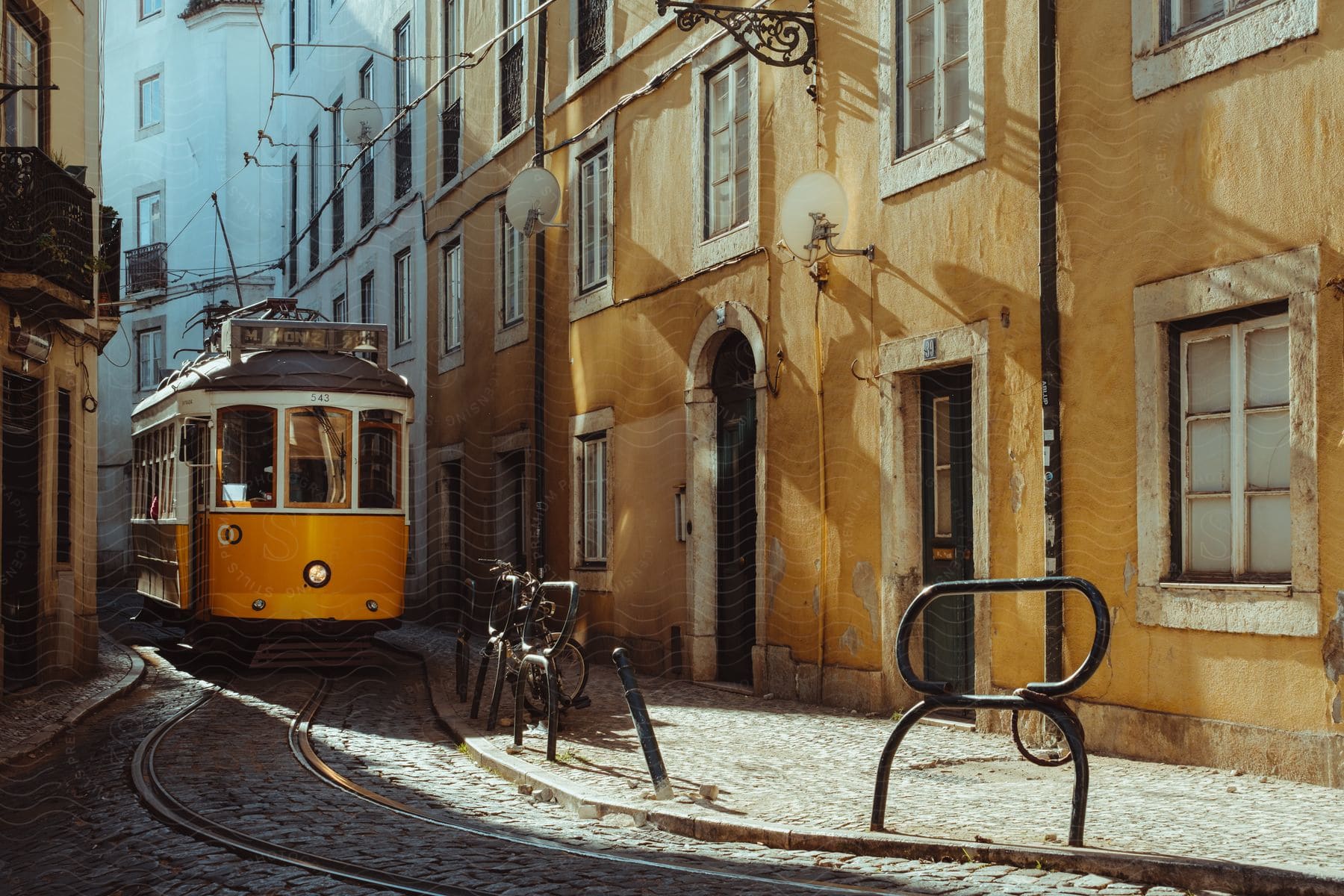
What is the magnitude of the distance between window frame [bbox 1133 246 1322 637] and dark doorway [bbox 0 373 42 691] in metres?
10.1

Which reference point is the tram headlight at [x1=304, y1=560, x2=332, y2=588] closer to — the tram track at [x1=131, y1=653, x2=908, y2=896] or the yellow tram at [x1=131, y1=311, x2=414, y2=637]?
the yellow tram at [x1=131, y1=311, x2=414, y2=637]

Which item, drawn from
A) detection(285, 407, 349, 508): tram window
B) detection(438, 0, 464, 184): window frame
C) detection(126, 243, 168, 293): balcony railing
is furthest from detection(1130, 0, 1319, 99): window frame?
detection(126, 243, 168, 293): balcony railing

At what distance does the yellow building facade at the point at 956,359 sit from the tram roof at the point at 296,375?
2.60 meters

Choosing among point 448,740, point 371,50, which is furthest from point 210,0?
point 448,740

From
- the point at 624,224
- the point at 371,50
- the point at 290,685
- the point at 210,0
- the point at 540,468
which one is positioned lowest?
the point at 290,685

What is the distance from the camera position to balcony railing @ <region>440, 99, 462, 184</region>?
23.0 meters

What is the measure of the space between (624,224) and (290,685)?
5706 mm

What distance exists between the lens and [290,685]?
1441 cm

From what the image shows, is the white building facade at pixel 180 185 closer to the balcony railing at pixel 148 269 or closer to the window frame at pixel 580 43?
the balcony railing at pixel 148 269

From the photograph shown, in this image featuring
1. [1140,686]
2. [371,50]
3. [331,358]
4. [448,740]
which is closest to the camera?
[1140,686]

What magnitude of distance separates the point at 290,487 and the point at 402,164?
12.6 m

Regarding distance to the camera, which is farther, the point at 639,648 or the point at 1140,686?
the point at 639,648

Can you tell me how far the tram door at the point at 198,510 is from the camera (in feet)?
48.3

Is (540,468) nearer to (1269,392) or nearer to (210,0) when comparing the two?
(1269,392)
